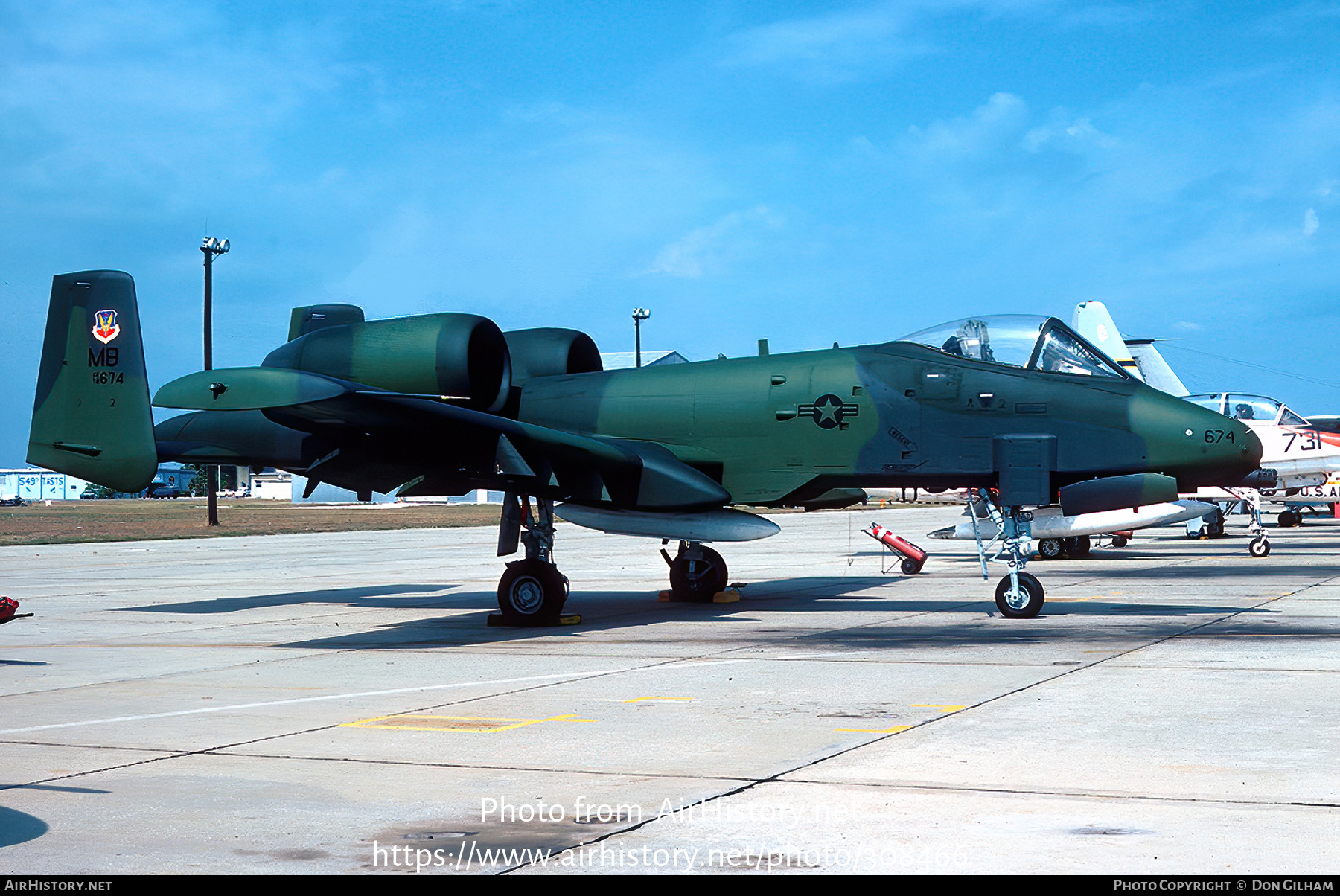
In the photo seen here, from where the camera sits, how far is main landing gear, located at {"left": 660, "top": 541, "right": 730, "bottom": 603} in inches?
662

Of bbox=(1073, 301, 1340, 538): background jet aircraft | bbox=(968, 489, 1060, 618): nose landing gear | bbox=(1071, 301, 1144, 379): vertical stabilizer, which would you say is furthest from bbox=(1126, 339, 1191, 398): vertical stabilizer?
bbox=(968, 489, 1060, 618): nose landing gear

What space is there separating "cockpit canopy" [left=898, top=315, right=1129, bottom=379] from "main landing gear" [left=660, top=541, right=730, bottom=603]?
4.46 meters

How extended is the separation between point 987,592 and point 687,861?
1358 centimetres

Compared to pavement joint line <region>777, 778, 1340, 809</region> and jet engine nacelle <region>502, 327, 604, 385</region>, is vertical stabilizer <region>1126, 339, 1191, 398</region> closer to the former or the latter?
jet engine nacelle <region>502, 327, 604, 385</region>

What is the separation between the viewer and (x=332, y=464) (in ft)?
43.1

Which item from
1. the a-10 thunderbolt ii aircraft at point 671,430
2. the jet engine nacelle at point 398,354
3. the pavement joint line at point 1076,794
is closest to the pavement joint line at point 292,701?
the a-10 thunderbolt ii aircraft at point 671,430

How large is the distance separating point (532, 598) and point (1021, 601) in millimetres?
5498

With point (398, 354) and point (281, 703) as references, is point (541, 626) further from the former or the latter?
point (281, 703)

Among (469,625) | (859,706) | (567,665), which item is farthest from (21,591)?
(859,706)

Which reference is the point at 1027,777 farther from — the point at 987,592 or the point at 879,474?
the point at 987,592

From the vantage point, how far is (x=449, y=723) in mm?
7906

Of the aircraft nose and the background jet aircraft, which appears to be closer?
the aircraft nose

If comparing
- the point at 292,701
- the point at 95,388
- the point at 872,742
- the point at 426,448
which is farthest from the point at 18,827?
the point at 95,388

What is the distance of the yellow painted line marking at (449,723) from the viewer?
7685 mm
